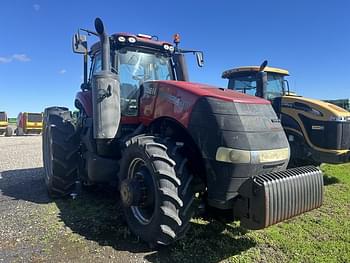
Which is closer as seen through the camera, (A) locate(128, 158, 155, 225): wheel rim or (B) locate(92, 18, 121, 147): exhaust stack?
(A) locate(128, 158, 155, 225): wheel rim

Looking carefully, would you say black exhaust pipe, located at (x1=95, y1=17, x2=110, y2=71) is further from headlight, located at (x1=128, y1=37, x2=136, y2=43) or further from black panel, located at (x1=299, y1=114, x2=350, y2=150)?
black panel, located at (x1=299, y1=114, x2=350, y2=150)

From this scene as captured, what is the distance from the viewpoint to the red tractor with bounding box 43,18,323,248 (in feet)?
10.2

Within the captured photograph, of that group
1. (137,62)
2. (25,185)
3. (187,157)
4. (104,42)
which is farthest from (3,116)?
(187,157)

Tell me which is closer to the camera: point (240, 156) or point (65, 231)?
point (240, 156)

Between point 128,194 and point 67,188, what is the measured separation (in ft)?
7.10

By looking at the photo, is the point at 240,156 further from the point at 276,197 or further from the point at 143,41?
the point at 143,41

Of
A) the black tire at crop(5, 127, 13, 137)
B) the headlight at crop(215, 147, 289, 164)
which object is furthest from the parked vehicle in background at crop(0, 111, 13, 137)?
the headlight at crop(215, 147, 289, 164)

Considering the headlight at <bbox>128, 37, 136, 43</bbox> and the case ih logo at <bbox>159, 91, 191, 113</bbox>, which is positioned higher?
the headlight at <bbox>128, 37, 136, 43</bbox>

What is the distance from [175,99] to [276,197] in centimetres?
156

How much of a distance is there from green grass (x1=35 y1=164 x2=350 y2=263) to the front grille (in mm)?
579

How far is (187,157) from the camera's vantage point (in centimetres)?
359

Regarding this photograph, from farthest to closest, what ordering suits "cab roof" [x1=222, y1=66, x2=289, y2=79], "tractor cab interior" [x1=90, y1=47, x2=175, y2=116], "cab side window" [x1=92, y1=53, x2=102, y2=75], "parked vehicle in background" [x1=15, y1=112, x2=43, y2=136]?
1. "parked vehicle in background" [x1=15, y1=112, x2=43, y2=136]
2. "cab roof" [x1=222, y1=66, x2=289, y2=79]
3. "cab side window" [x1=92, y1=53, x2=102, y2=75]
4. "tractor cab interior" [x1=90, y1=47, x2=175, y2=116]

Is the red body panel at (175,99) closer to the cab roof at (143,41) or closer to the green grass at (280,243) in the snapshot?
the cab roof at (143,41)

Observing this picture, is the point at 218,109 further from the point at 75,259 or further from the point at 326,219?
the point at 326,219
